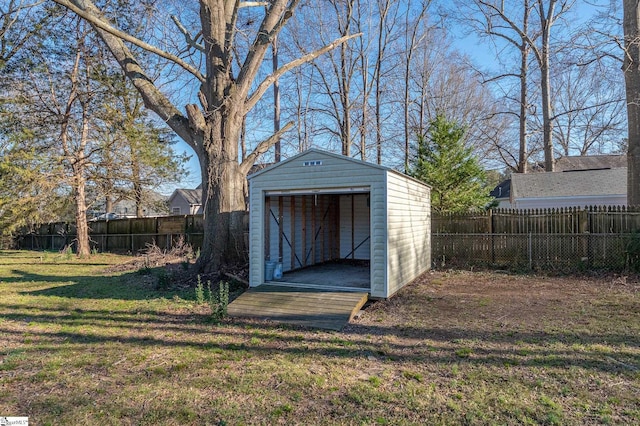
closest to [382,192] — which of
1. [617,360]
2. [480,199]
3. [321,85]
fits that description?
[617,360]

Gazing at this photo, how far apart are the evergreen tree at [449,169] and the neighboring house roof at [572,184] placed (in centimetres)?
512

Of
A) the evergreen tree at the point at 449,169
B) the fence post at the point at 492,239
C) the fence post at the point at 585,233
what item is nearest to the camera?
the fence post at the point at 585,233

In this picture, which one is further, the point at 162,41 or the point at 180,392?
the point at 162,41

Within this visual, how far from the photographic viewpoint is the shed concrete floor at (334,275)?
7.52 m

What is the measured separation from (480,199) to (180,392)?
12762 millimetres

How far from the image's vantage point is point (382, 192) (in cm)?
644

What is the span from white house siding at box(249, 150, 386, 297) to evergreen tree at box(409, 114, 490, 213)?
287 inches

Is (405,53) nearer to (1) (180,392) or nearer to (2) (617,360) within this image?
(2) (617,360)

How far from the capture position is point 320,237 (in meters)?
10.9

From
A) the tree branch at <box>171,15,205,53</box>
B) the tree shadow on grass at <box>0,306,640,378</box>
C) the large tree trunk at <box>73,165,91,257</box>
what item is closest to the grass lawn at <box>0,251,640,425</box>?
the tree shadow on grass at <box>0,306,640,378</box>

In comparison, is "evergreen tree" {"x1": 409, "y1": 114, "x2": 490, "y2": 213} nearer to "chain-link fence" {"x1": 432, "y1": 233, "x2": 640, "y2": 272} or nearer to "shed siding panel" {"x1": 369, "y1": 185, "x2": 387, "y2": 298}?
"chain-link fence" {"x1": 432, "y1": 233, "x2": 640, "y2": 272}

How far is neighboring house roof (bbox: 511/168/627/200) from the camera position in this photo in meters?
16.0

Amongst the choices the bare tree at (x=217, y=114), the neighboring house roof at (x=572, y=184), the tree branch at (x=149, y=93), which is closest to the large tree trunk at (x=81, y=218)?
the tree branch at (x=149, y=93)

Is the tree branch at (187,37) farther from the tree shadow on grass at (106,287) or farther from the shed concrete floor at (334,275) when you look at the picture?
the shed concrete floor at (334,275)
